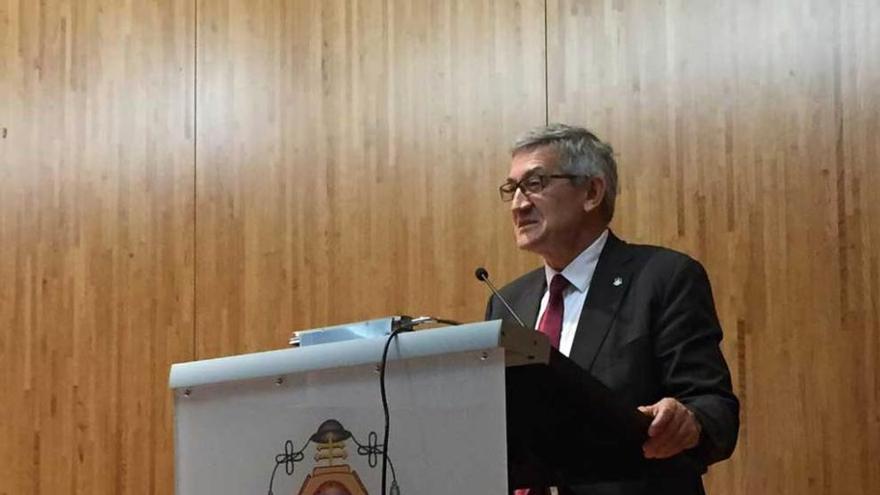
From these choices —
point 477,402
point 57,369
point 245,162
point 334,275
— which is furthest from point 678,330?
point 57,369

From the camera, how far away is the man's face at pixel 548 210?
106 inches

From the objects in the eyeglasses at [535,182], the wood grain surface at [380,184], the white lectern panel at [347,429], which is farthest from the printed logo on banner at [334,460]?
the wood grain surface at [380,184]

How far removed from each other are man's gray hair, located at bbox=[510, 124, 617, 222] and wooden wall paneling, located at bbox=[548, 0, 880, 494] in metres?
0.87

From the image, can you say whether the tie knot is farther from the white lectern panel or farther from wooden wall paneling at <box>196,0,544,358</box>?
wooden wall paneling at <box>196,0,544,358</box>

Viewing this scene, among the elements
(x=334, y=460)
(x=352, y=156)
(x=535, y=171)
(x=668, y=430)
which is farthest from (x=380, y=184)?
(x=334, y=460)

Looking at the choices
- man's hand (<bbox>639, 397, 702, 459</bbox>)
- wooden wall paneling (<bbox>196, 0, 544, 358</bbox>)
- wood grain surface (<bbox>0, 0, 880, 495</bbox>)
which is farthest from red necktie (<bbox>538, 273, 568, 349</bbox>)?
wooden wall paneling (<bbox>196, 0, 544, 358</bbox>)

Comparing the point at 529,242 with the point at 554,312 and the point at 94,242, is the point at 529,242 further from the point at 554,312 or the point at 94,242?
the point at 94,242

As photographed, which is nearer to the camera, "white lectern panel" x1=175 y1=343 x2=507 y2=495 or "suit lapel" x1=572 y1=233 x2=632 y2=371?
"white lectern panel" x1=175 y1=343 x2=507 y2=495

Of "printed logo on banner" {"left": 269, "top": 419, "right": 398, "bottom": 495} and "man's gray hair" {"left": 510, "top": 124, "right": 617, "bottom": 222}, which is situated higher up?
"man's gray hair" {"left": 510, "top": 124, "right": 617, "bottom": 222}

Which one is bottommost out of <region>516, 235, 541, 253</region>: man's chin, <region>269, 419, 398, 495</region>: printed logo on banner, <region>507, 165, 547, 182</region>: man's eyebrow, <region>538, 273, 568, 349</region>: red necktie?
<region>269, 419, 398, 495</region>: printed logo on banner

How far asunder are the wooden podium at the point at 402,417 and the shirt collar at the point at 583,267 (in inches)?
25.9

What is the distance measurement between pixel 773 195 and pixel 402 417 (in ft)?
6.63

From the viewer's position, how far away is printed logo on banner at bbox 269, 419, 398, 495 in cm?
176

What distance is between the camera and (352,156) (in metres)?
4.20
